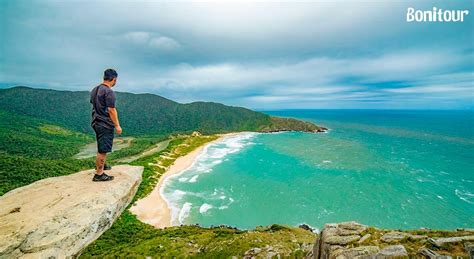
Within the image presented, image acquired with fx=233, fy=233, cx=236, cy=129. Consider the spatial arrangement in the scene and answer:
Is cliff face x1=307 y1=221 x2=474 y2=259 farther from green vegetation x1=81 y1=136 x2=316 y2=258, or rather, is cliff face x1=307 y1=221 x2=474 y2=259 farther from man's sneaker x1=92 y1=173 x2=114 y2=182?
man's sneaker x1=92 y1=173 x2=114 y2=182

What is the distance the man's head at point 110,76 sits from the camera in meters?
7.77

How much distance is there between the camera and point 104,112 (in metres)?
7.72

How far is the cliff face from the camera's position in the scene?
322 inches

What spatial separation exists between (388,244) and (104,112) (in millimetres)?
11753

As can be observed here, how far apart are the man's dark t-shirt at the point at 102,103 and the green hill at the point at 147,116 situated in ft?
466

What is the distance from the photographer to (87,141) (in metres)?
131

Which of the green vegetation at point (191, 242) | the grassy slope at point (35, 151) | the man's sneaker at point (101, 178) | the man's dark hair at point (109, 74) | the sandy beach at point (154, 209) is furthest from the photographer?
the grassy slope at point (35, 151)

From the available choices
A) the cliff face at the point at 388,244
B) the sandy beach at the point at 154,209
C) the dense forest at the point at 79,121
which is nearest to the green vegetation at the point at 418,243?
the cliff face at the point at 388,244

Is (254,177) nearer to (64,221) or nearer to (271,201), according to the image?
(271,201)

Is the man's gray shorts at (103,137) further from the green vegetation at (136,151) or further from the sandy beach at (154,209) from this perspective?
the sandy beach at (154,209)

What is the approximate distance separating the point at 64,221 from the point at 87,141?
147657mm

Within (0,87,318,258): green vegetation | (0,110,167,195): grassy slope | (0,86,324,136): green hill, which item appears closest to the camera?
(0,87,318,258): green vegetation

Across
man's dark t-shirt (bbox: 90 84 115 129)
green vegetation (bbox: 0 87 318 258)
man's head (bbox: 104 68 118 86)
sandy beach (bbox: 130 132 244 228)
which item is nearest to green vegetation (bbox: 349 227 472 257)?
green vegetation (bbox: 0 87 318 258)

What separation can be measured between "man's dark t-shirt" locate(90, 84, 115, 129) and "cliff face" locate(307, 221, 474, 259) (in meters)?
9.92
